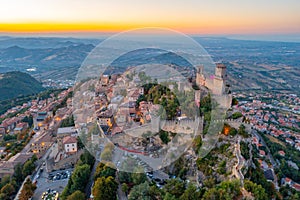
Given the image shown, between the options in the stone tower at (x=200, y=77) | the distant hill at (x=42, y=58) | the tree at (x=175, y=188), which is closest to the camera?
the tree at (x=175, y=188)

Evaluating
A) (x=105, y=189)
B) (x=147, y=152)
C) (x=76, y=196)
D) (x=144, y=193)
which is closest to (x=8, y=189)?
(x=76, y=196)

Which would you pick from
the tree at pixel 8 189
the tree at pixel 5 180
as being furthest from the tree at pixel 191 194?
the tree at pixel 5 180

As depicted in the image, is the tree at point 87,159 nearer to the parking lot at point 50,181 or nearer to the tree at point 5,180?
the parking lot at point 50,181

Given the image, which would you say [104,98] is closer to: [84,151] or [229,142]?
[84,151]

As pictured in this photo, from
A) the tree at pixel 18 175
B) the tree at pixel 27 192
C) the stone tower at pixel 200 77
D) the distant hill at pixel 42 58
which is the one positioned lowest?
the distant hill at pixel 42 58

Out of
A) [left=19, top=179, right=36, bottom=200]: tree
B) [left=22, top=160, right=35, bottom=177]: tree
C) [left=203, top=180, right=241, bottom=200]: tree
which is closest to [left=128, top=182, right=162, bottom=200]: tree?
[left=203, top=180, right=241, bottom=200]: tree

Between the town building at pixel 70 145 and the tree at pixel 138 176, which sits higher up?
the tree at pixel 138 176
